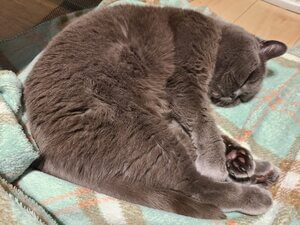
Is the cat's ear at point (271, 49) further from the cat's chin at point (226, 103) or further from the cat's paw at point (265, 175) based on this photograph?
the cat's paw at point (265, 175)

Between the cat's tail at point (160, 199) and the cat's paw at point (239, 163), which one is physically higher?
the cat's tail at point (160, 199)

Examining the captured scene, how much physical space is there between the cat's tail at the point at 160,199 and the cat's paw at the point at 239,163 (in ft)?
0.67

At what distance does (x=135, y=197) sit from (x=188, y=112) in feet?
1.27

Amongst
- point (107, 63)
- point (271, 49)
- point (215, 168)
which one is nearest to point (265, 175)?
point (215, 168)

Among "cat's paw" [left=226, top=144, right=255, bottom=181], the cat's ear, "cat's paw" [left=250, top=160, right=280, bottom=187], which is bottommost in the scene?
"cat's paw" [left=250, top=160, right=280, bottom=187]

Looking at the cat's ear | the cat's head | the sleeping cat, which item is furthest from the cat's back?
the cat's ear

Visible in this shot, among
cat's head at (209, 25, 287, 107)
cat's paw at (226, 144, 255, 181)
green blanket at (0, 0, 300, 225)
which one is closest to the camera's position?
green blanket at (0, 0, 300, 225)

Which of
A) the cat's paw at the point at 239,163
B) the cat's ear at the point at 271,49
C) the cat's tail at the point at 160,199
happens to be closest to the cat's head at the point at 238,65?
the cat's ear at the point at 271,49

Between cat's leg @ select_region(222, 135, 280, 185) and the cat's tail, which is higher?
the cat's tail

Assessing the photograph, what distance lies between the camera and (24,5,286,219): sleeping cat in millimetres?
1171

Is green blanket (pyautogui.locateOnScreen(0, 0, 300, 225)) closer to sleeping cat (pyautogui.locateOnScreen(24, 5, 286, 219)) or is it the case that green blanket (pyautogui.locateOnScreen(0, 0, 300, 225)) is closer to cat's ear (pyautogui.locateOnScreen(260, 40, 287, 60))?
sleeping cat (pyautogui.locateOnScreen(24, 5, 286, 219))

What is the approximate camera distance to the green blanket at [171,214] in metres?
1.13

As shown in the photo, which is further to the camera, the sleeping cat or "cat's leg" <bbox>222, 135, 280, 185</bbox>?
"cat's leg" <bbox>222, 135, 280, 185</bbox>

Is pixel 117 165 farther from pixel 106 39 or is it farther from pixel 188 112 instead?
pixel 106 39
